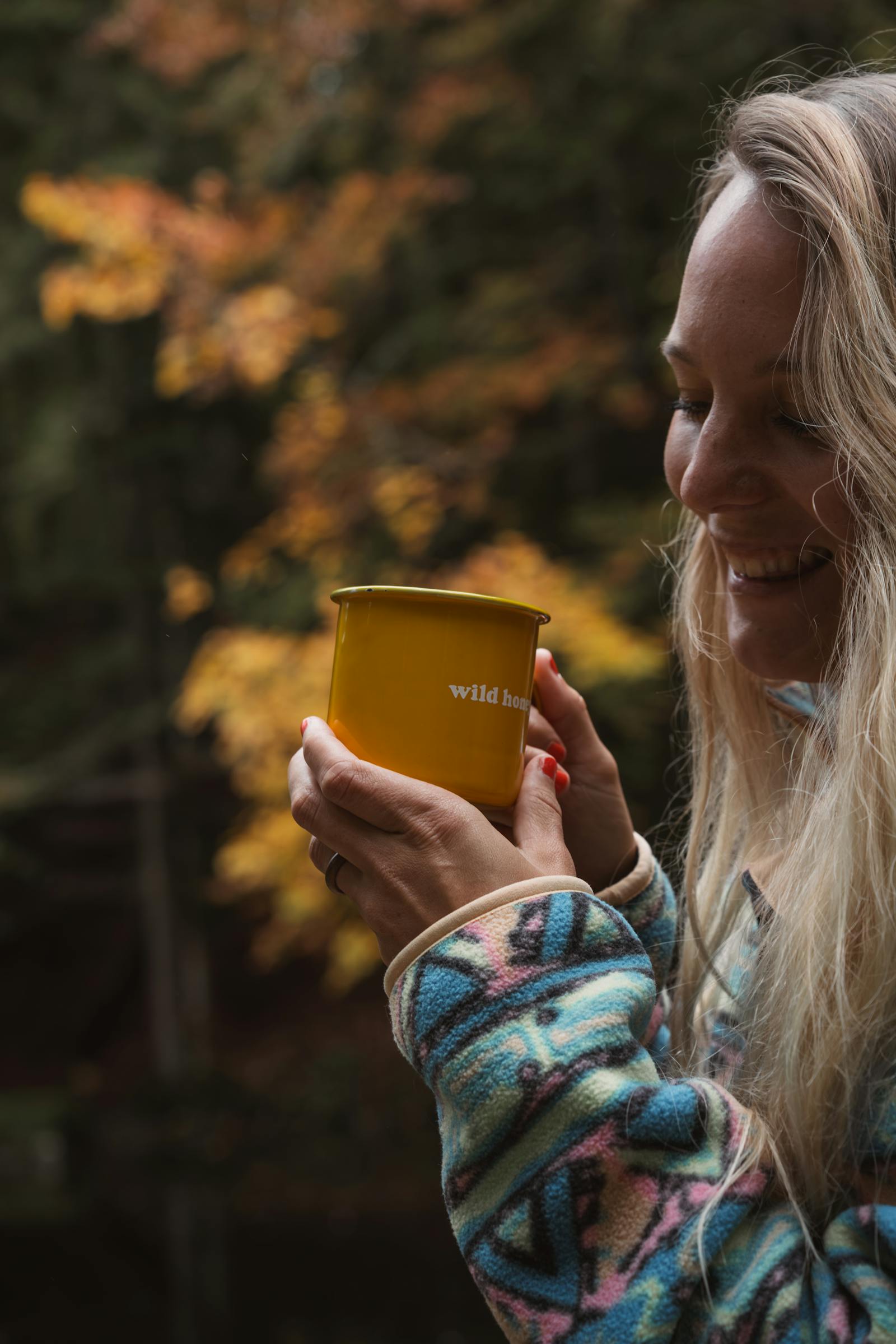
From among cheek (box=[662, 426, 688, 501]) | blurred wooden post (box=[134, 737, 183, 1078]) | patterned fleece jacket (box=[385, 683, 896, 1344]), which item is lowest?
blurred wooden post (box=[134, 737, 183, 1078])

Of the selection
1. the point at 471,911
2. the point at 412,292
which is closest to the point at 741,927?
the point at 471,911

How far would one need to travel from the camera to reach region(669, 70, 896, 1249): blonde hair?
947mm

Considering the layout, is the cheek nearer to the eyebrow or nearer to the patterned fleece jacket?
the eyebrow

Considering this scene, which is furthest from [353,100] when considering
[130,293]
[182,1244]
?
[182,1244]

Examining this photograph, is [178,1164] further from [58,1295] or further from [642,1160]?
[642,1160]

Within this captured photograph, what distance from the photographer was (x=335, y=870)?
110cm

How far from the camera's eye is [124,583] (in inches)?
379

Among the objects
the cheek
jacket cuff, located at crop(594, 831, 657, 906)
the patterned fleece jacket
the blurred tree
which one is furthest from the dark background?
the patterned fleece jacket

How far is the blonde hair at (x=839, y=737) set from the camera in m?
0.95

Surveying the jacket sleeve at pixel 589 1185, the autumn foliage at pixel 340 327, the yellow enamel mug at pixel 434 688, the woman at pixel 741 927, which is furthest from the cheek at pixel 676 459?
the autumn foliage at pixel 340 327

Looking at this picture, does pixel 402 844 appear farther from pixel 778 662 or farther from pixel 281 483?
pixel 281 483

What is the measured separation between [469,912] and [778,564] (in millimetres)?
420

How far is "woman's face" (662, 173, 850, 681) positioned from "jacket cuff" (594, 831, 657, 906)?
28cm

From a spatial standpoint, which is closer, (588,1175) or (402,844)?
Result: (588,1175)
